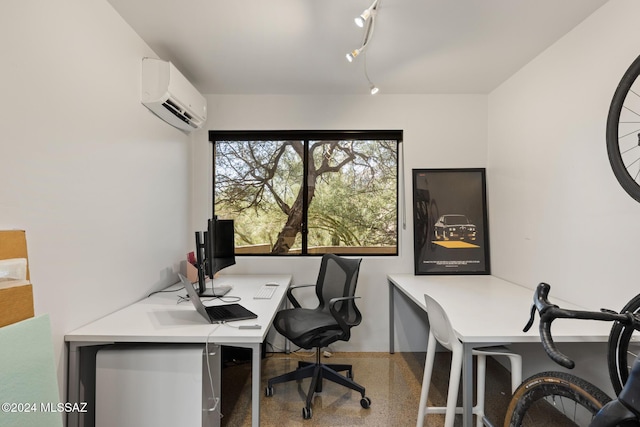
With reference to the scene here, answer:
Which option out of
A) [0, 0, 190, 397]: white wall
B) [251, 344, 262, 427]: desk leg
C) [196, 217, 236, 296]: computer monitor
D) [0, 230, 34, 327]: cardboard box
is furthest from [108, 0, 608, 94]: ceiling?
[251, 344, 262, 427]: desk leg

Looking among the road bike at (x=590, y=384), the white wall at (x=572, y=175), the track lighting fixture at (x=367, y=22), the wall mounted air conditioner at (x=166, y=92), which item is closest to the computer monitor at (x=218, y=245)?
the wall mounted air conditioner at (x=166, y=92)

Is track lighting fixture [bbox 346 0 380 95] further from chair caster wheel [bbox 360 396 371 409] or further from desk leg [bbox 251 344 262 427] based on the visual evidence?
chair caster wheel [bbox 360 396 371 409]

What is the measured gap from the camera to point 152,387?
60.6 inches

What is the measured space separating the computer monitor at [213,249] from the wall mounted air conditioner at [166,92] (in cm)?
89

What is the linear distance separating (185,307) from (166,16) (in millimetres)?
1852

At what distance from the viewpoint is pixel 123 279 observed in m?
1.99

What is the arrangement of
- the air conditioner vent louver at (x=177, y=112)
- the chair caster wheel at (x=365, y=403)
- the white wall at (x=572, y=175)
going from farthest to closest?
the air conditioner vent louver at (x=177, y=112), the chair caster wheel at (x=365, y=403), the white wall at (x=572, y=175)

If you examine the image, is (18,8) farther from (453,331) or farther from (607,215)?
(607,215)

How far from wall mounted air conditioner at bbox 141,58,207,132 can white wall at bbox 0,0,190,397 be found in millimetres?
71

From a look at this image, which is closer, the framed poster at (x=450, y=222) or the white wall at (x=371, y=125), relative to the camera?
the framed poster at (x=450, y=222)

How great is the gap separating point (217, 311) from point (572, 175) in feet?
7.97

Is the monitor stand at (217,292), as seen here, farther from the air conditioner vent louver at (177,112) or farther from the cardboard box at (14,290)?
the air conditioner vent louver at (177,112)

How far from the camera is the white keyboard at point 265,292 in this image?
2.28 m

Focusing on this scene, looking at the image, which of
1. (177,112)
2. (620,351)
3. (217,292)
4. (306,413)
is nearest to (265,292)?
(217,292)
